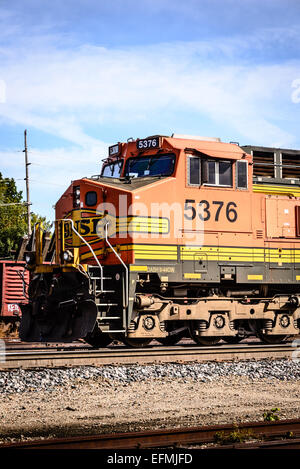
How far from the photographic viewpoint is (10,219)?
144 feet

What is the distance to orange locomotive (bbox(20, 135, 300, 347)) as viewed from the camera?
12.7 meters

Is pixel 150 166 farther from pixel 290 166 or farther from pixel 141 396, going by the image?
pixel 141 396

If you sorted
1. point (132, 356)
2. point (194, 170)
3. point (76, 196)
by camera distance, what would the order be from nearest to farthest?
point (132, 356) < point (194, 170) < point (76, 196)

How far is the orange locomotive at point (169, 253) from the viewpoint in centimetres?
1272

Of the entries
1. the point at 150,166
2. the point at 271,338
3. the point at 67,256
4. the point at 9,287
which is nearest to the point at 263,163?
the point at 150,166

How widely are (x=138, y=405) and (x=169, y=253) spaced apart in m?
5.25

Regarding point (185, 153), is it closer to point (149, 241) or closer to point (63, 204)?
point (149, 241)

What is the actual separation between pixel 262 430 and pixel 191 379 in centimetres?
412

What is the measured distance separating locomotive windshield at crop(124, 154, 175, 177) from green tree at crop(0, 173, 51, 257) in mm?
20627

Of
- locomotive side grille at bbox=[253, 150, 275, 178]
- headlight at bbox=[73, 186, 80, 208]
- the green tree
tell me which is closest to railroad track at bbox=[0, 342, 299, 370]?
headlight at bbox=[73, 186, 80, 208]

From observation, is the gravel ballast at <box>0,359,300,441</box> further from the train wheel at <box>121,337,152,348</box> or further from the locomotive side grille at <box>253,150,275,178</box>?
the locomotive side grille at <box>253,150,275,178</box>

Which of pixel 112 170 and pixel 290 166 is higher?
pixel 290 166

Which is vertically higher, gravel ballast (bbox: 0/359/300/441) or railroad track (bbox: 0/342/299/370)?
railroad track (bbox: 0/342/299/370)

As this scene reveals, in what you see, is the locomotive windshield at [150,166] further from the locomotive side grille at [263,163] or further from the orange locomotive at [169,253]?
the locomotive side grille at [263,163]
